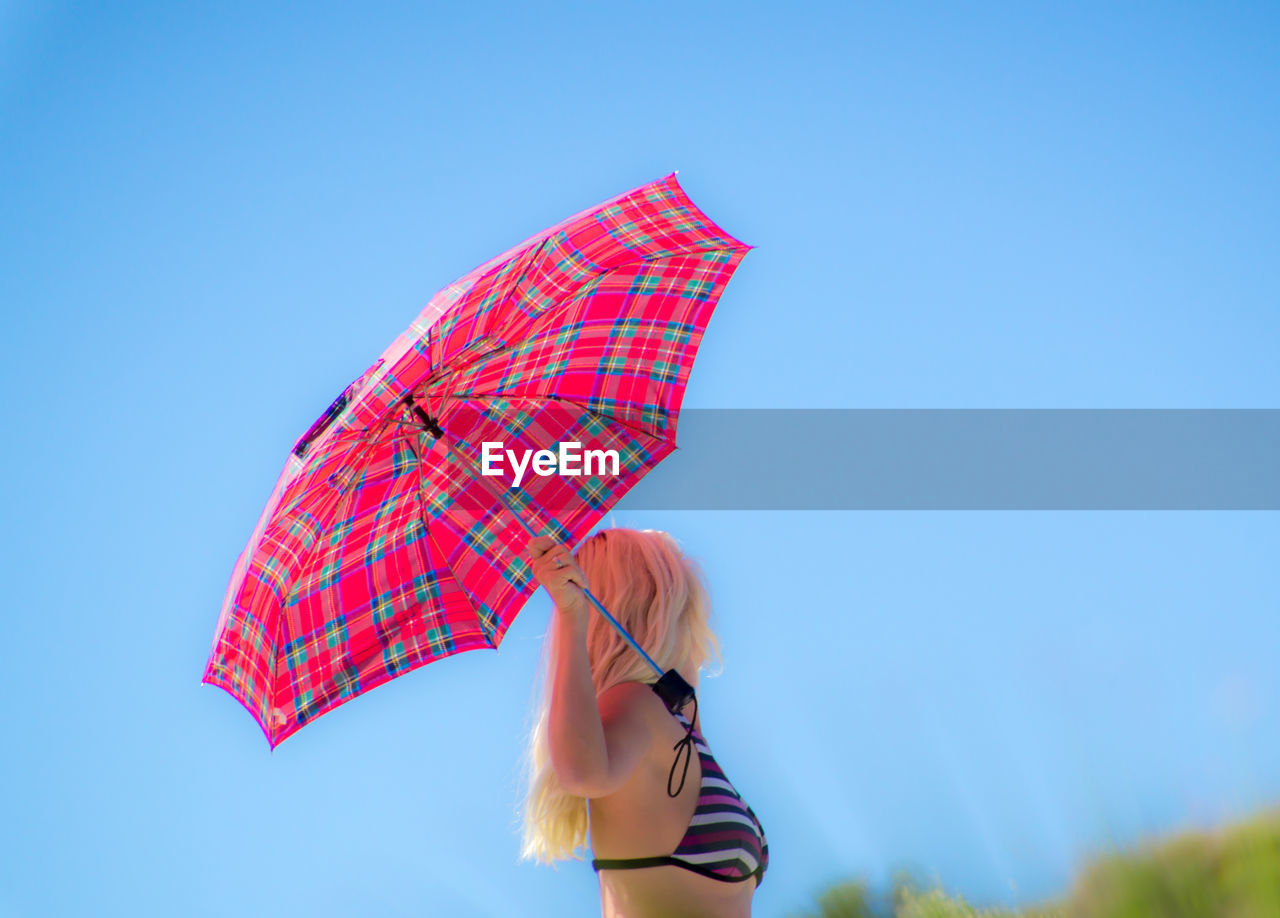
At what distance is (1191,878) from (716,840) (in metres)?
1.21

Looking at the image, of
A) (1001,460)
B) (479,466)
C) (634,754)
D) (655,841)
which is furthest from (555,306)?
(1001,460)

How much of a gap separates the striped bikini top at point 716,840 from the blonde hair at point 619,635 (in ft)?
0.47

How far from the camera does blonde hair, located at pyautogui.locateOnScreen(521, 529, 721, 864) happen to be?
2066 millimetres

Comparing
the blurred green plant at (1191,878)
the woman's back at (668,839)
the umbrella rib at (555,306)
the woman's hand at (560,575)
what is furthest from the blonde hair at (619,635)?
the blurred green plant at (1191,878)

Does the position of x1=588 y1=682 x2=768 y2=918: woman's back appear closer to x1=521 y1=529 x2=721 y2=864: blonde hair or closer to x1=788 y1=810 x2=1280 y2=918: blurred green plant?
x1=521 y1=529 x2=721 y2=864: blonde hair

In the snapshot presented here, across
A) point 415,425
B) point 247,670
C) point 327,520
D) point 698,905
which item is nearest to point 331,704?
point 247,670

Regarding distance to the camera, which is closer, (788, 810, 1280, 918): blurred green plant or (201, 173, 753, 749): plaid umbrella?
(788, 810, 1280, 918): blurred green plant

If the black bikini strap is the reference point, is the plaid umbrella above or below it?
above

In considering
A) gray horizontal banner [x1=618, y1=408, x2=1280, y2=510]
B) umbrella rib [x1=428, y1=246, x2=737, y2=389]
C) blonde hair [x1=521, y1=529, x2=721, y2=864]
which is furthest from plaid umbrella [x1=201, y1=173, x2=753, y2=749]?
gray horizontal banner [x1=618, y1=408, x2=1280, y2=510]

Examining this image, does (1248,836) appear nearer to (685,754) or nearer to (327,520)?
(685,754)

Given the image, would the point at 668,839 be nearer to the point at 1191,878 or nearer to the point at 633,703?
the point at 633,703

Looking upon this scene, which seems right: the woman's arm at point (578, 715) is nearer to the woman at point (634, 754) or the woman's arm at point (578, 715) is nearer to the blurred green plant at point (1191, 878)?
the woman at point (634, 754)

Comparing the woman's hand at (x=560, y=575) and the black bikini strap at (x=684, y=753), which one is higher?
the woman's hand at (x=560, y=575)

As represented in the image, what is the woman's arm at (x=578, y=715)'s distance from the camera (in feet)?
5.37
